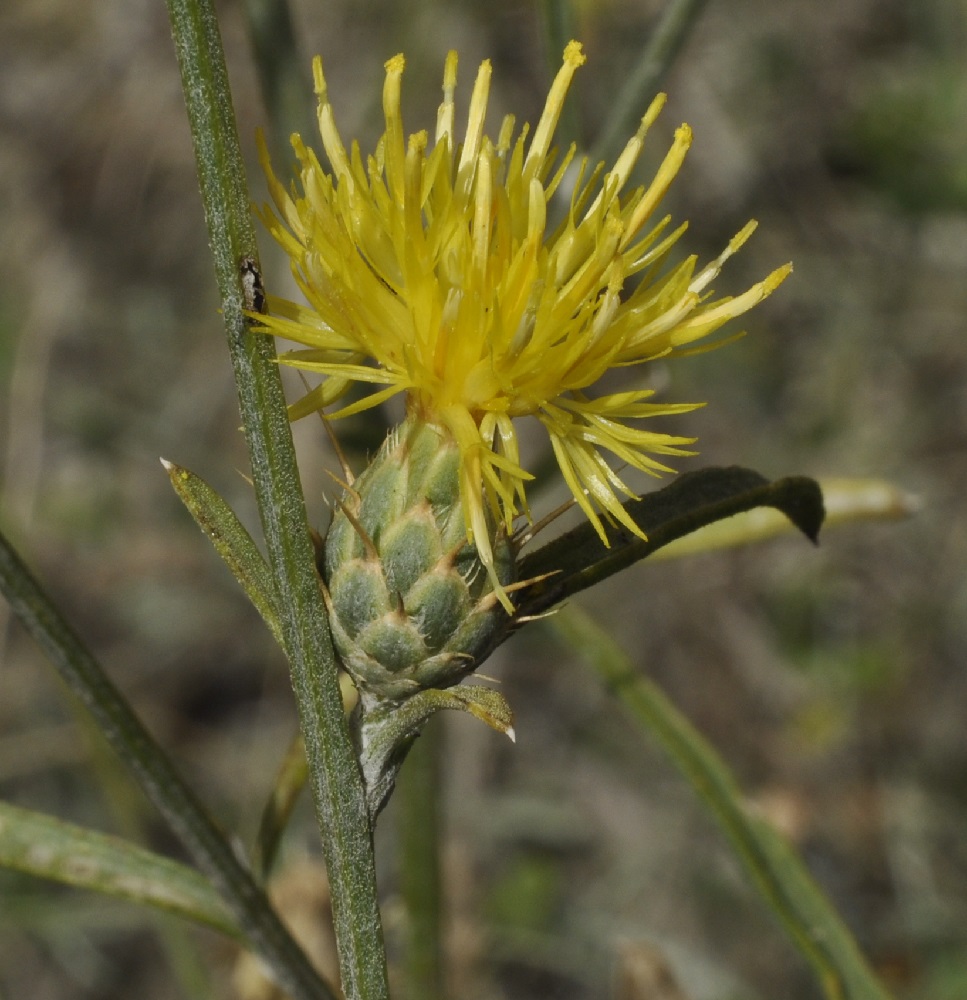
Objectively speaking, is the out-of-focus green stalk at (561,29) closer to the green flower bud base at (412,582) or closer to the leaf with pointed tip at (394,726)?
the green flower bud base at (412,582)

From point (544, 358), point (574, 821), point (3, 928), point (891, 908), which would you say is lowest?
point (891, 908)

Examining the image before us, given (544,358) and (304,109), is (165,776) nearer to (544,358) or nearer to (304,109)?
(544,358)

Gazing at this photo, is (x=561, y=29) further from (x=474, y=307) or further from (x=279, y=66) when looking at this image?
(x=474, y=307)

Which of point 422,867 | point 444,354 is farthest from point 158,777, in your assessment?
point 422,867

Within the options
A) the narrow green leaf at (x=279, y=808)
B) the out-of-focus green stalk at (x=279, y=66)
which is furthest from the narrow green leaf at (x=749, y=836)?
the out-of-focus green stalk at (x=279, y=66)

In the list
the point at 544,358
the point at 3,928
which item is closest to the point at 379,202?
the point at 544,358

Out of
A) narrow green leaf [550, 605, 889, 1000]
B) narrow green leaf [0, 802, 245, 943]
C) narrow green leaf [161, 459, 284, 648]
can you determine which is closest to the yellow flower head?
narrow green leaf [161, 459, 284, 648]
